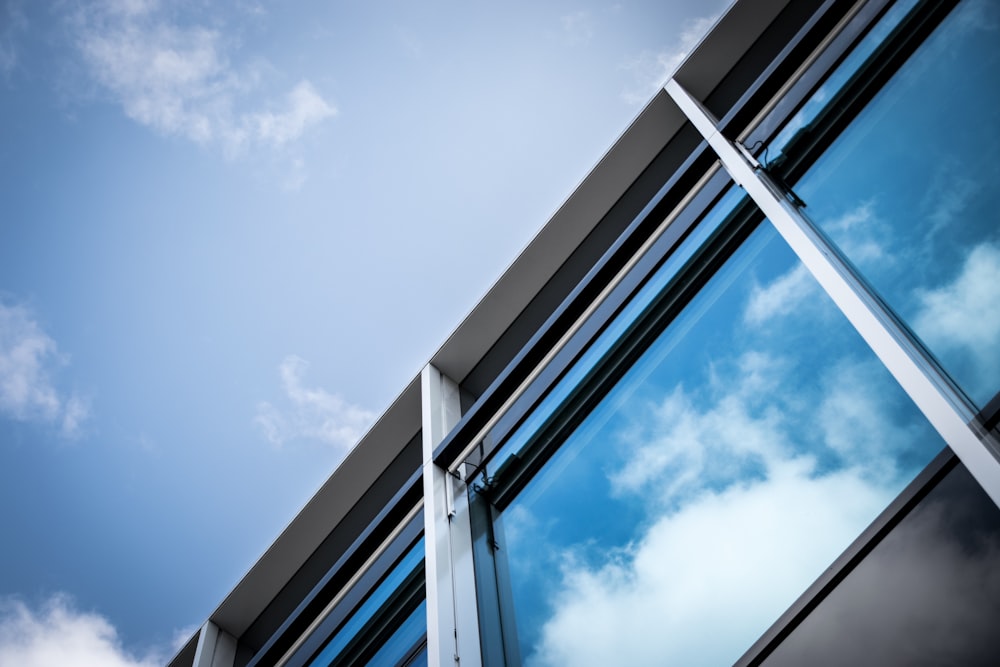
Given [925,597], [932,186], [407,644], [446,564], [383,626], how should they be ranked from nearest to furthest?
[925,597], [932,186], [446,564], [407,644], [383,626]

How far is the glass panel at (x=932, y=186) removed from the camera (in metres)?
2.08

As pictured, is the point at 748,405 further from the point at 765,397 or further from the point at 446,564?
the point at 446,564

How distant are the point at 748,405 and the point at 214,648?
13.7 feet

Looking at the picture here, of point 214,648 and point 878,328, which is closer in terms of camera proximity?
point 878,328

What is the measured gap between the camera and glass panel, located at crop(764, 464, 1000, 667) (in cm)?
179

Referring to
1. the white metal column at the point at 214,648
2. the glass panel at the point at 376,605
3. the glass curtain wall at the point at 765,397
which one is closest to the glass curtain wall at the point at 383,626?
the glass panel at the point at 376,605

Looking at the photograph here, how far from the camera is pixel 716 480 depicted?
2.58 metres

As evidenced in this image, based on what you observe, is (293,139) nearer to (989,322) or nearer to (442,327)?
(442,327)

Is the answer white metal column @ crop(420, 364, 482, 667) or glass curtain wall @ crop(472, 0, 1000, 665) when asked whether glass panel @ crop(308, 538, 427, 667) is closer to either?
white metal column @ crop(420, 364, 482, 667)

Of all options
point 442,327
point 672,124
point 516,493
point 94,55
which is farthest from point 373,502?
point 94,55

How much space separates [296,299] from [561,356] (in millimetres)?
4405

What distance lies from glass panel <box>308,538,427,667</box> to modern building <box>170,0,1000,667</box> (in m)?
0.02

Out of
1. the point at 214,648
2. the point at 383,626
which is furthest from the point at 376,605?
the point at 214,648

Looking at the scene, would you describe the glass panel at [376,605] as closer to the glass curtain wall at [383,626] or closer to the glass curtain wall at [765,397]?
the glass curtain wall at [383,626]
